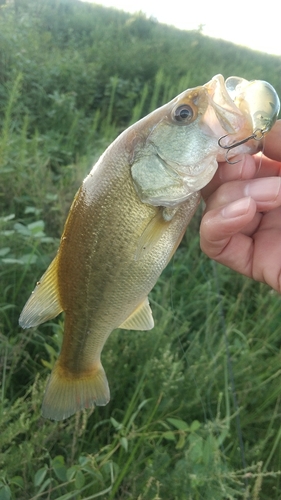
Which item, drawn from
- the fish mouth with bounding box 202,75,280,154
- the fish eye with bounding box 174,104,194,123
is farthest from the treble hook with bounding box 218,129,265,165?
the fish eye with bounding box 174,104,194,123

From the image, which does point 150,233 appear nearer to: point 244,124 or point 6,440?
point 244,124

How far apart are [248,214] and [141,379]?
979 mm

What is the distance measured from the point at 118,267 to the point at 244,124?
1.62 feet

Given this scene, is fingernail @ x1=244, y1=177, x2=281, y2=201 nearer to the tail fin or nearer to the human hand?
the human hand

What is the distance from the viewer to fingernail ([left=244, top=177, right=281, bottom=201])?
1.15 metres

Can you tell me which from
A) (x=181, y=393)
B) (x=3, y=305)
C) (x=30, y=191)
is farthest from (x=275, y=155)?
(x=30, y=191)

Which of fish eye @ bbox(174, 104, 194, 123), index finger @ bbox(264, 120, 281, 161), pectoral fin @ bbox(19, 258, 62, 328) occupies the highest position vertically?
fish eye @ bbox(174, 104, 194, 123)

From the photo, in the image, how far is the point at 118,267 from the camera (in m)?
1.21

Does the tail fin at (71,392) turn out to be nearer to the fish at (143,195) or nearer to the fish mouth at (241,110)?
the fish at (143,195)

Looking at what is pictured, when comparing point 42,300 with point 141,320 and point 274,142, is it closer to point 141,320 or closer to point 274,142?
point 141,320

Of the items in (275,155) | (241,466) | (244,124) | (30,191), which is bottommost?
(241,466)

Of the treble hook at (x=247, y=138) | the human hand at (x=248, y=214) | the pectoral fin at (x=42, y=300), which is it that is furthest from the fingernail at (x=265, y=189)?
the pectoral fin at (x=42, y=300)

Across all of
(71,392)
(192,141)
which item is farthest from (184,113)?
(71,392)

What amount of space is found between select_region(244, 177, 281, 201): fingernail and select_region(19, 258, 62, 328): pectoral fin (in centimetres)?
58
